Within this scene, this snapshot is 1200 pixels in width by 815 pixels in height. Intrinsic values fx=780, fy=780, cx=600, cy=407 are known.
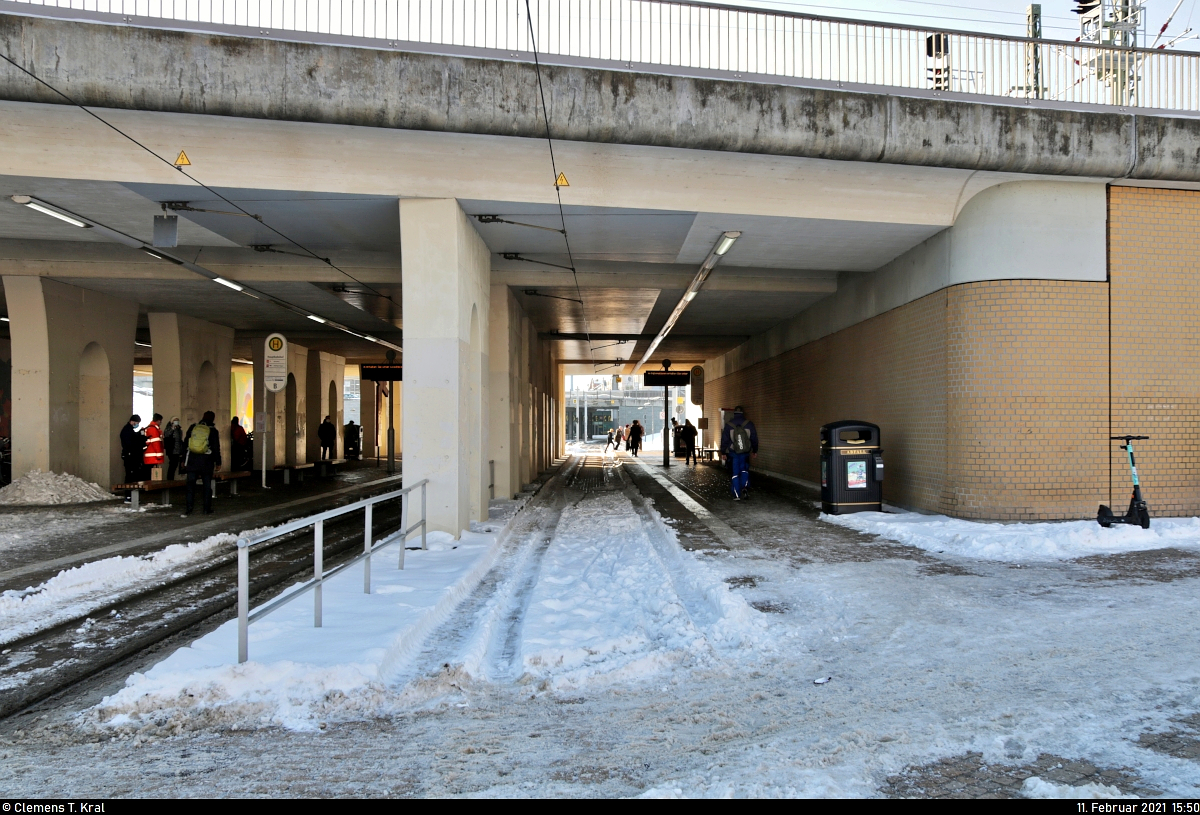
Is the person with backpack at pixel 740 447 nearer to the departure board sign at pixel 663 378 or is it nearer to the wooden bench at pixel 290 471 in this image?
→ the wooden bench at pixel 290 471

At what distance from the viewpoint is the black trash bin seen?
13000 millimetres

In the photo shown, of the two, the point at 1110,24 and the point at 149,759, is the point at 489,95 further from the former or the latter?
the point at 1110,24

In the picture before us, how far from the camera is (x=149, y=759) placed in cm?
365

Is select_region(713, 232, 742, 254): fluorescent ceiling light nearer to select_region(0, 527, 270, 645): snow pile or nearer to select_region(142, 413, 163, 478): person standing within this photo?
select_region(0, 527, 270, 645): snow pile

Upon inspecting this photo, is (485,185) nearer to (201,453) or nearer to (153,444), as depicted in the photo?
(201,453)

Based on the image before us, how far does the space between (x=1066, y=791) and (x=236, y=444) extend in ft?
80.9

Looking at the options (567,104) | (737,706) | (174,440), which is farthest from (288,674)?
(174,440)

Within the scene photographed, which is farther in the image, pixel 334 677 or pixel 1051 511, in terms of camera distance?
pixel 1051 511

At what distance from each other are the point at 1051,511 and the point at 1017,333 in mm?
2630

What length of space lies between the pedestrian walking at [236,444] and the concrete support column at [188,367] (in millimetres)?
348

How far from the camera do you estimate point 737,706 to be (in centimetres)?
446

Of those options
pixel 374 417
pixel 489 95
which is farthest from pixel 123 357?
pixel 374 417

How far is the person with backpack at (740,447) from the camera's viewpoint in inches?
639

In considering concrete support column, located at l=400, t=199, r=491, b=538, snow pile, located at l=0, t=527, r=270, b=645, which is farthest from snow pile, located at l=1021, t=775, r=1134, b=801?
concrete support column, located at l=400, t=199, r=491, b=538
